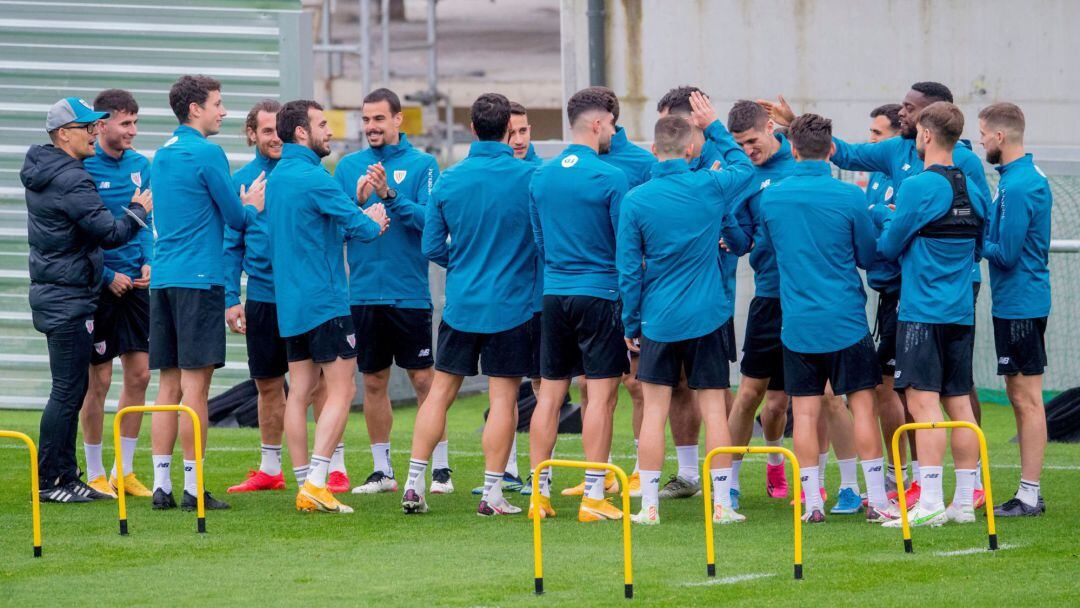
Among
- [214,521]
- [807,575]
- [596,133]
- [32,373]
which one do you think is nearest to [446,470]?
[214,521]

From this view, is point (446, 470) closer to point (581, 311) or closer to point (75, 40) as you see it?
point (581, 311)

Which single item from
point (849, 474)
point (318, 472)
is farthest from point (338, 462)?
point (849, 474)

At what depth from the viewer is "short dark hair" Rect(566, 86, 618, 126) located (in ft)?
29.0

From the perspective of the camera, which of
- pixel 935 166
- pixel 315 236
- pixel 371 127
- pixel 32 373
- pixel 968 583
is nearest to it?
pixel 968 583

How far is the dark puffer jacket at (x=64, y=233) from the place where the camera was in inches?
366

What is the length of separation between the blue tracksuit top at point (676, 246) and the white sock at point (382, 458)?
7.46 ft

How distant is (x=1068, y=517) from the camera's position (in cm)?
875

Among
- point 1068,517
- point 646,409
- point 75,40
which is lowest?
point 1068,517

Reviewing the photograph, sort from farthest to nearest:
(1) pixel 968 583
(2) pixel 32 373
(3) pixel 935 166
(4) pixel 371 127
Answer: (2) pixel 32 373, (4) pixel 371 127, (3) pixel 935 166, (1) pixel 968 583

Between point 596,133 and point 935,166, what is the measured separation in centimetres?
178

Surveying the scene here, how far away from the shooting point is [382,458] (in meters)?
10.2

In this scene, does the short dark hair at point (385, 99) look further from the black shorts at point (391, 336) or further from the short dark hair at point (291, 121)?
the black shorts at point (391, 336)

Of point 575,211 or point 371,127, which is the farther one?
point 371,127

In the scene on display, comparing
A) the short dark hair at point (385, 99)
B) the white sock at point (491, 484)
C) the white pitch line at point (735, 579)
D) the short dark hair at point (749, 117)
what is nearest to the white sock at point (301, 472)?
the white sock at point (491, 484)
